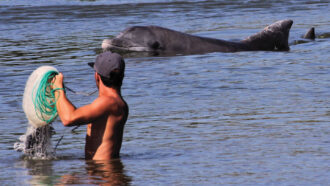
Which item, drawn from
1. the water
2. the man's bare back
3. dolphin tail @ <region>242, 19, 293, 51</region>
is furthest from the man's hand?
dolphin tail @ <region>242, 19, 293, 51</region>

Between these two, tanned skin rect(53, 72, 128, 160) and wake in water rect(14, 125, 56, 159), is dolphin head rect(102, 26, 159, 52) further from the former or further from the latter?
tanned skin rect(53, 72, 128, 160)

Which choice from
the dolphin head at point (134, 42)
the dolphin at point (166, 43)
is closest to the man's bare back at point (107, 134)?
the dolphin at point (166, 43)

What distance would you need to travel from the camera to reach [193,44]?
585 inches

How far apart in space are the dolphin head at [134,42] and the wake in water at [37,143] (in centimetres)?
800

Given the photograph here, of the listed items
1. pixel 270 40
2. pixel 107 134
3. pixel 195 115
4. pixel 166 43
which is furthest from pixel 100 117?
pixel 270 40

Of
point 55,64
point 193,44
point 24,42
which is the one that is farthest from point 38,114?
point 24,42

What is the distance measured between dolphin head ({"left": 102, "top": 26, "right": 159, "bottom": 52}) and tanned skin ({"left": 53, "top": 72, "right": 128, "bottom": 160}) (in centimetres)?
814

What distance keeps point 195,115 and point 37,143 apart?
7.85ft

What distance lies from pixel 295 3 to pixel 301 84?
17.1 metres

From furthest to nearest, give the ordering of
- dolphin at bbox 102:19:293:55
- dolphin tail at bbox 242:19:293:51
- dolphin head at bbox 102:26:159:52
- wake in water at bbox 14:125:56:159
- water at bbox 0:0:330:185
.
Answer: dolphin tail at bbox 242:19:293:51 → dolphin head at bbox 102:26:159:52 → dolphin at bbox 102:19:293:55 → wake in water at bbox 14:125:56:159 → water at bbox 0:0:330:185

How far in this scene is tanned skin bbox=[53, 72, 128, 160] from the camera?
6438 mm

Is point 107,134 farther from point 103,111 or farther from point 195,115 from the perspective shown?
point 195,115

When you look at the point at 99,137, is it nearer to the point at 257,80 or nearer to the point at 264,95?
the point at 264,95

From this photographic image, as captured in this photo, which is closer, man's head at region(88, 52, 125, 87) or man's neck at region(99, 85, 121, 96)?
man's head at region(88, 52, 125, 87)
